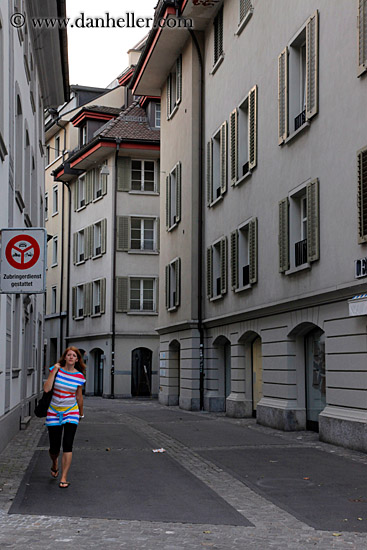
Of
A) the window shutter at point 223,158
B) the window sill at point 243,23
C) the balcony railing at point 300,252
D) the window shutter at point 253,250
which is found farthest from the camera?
the window shutter at point 223,158

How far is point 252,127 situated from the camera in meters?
21.8

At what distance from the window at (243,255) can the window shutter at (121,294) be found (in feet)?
56.6

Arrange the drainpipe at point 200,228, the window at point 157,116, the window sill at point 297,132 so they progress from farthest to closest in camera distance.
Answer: the window at point 157,116, the drainpipe at point 200,228, the window sill at point 297,132

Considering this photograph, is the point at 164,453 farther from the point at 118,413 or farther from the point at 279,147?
the point at 118,413

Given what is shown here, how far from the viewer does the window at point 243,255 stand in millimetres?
21562

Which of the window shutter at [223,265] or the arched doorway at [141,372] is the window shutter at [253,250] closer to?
the window shutter at [223,265]

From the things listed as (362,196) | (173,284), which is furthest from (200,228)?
(362,196)

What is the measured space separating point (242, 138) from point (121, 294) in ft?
60.4

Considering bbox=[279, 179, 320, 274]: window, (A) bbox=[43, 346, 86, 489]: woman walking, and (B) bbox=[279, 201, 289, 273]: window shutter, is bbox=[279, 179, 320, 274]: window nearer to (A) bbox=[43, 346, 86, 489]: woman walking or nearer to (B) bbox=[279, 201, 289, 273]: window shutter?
(B) bbox=[279, 201, 289, 273]: window shutter

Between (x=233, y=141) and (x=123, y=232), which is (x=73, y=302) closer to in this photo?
(x=123, y=232)

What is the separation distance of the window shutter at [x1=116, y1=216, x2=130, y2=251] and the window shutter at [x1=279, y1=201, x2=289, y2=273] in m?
22.0

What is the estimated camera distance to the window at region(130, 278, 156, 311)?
1603 inches

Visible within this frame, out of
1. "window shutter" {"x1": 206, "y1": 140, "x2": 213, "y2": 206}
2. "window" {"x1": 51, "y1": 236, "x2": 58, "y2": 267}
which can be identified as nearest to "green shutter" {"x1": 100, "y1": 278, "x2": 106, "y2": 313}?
"window" {"x1": 51, "y1": 236, "x2": 58, "y2": 267}

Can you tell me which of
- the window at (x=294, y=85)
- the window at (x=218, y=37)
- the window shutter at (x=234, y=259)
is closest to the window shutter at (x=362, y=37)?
the window at (x=294, y=85)
